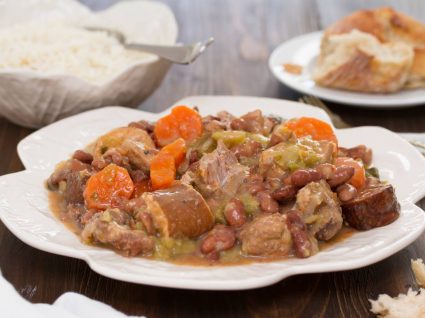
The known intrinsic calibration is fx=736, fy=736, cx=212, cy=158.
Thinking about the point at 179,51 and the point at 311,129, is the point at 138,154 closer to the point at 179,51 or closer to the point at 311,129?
the point at 311,129

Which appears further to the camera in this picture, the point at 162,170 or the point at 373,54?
the point at 373,54

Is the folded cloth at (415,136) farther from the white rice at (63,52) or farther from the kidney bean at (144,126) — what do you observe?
the white rice at (63,52)

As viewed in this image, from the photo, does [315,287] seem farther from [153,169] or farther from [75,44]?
[75,44]

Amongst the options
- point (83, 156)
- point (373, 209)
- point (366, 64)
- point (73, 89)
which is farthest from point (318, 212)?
point (366, 64)

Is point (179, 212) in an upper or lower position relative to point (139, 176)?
upper

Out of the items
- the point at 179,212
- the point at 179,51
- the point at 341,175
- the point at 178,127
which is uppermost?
the point at 341,175

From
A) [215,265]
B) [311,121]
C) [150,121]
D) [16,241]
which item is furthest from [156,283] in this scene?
[150,121]

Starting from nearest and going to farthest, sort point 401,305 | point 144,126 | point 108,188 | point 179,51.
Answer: point 401,305, point 108,188, point 144,126, point 179,51
